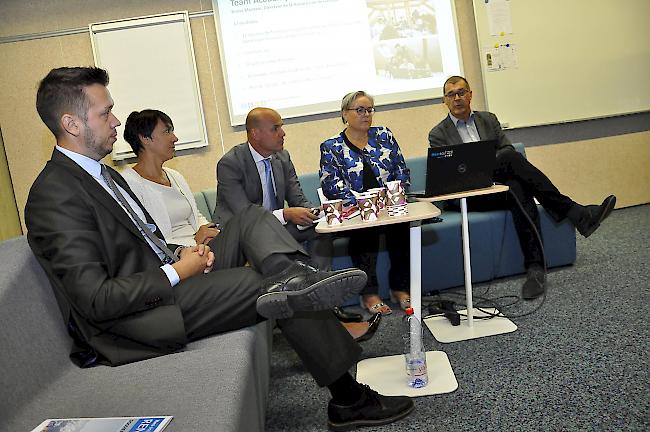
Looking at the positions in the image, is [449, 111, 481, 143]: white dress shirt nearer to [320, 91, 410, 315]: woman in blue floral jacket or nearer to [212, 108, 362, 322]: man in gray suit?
[320, 91, 410, 315]: woman in blue floral jacket

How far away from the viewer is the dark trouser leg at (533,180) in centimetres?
362

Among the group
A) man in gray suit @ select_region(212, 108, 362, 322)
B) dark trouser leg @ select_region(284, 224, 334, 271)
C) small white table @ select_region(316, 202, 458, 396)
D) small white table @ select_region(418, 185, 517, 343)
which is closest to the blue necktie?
man in gray suit @ select_region(212, 108, 362, 322)

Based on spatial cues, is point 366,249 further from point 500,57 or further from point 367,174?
Result: point 500,57

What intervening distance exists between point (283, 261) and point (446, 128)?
2.23 meters

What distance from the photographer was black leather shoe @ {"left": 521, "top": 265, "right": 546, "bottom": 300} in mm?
3281

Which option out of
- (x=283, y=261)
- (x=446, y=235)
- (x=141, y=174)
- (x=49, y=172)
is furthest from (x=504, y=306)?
(x=49, y=172)

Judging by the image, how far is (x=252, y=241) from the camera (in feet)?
7.08

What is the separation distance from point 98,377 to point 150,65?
11.5ft

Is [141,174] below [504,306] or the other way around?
the other way around

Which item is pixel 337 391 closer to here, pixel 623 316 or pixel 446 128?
pixel 623 316

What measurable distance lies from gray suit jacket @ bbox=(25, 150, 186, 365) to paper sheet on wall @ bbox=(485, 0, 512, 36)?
3.92 metres

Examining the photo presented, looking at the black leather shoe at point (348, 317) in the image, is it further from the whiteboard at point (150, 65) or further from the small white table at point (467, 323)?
the whiteboard at point (150, 65)

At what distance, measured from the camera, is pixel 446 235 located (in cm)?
366

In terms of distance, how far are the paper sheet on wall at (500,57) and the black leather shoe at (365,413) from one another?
3.60 metres
